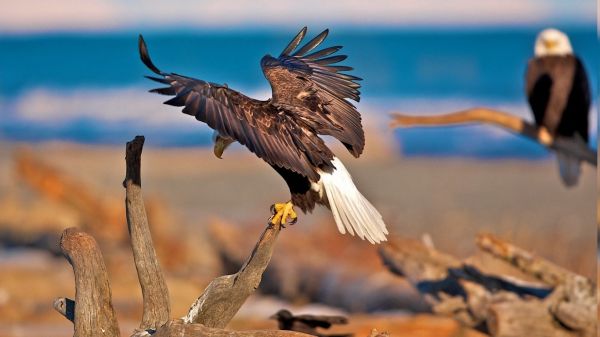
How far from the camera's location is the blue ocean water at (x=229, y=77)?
2070 centimetres

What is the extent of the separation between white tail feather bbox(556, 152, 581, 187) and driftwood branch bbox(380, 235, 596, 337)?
1.92 metres

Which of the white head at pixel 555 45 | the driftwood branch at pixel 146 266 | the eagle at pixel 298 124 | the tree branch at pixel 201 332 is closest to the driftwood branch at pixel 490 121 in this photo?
the white head at pixel 555 45

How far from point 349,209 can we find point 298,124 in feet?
1.17

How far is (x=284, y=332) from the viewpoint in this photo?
12.8ft

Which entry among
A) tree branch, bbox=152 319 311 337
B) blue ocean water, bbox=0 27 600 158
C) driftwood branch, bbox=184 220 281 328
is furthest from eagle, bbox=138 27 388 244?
blue ocean water, bbox=0 27 600 158

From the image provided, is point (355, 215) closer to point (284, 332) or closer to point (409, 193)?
point (284, 332)

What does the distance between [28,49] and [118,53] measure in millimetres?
2621

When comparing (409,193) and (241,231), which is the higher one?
(409,193)

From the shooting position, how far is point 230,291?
4250 mm

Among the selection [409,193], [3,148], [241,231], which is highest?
[3,148]

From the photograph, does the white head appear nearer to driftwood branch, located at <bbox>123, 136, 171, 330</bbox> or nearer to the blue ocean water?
driftwood branch, located at <bbox>123, 136, 171, 330</bbox>

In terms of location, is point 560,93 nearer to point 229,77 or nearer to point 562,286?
point 562,286

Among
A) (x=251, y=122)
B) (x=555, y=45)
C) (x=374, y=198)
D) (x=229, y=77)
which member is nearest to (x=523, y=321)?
(x=251, y=122)

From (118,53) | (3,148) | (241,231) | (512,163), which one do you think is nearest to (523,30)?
(118,53)
